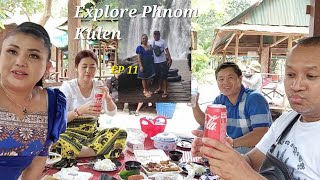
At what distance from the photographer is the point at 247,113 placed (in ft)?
10.8

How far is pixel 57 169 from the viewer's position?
2.65 metres

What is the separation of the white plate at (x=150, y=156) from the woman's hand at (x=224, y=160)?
154cm

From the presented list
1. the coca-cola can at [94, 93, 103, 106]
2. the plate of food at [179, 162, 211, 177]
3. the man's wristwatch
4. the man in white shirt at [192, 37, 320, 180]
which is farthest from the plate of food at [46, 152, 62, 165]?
the man in white shirt at [192, 37, 320, 180]

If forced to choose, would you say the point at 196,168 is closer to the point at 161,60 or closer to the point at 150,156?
the point at 150,156

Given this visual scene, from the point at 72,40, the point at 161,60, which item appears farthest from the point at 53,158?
the point at 72,40

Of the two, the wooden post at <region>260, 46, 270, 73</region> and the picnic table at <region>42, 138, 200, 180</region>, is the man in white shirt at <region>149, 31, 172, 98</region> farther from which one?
the wooden post at <region>260, 46, 270, 73</region>

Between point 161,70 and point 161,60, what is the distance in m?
0.13

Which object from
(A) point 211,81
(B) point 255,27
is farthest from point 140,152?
(A) point 211,81

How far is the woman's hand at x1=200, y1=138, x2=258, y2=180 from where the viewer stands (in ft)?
3.93

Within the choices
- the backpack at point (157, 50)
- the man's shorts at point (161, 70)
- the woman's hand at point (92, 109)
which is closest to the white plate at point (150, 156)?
the woman's hand at point (92, 109)

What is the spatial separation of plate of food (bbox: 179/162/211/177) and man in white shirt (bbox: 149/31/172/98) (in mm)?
1726

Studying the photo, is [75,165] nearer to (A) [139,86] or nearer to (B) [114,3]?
(A) [139,86]

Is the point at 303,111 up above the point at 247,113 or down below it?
above

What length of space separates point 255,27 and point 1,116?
7.93 metres
